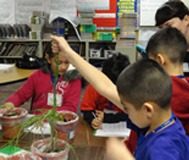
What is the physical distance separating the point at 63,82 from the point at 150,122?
3.34 feet

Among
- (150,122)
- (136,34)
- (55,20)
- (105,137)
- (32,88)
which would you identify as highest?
(55,20)

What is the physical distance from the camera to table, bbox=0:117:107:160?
881mm

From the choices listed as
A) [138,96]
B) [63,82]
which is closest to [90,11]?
[63,82]

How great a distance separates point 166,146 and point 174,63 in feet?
1.98

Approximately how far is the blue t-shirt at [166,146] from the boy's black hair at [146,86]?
0.08 m

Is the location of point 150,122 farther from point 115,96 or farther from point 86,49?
point 86,49

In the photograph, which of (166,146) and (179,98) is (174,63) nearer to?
(179,98)

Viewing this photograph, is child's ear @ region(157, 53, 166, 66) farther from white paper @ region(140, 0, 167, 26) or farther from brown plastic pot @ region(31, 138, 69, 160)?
white paper @ region(140, 0, 167, 26)

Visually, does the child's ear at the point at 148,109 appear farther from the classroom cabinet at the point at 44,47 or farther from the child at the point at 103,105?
the classroom cabinet at the point at 44,47

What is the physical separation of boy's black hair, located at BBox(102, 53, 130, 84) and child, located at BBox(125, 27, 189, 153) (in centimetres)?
38

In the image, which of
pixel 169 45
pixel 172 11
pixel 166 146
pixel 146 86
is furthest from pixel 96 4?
pixel 166 146

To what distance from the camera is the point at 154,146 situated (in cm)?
59

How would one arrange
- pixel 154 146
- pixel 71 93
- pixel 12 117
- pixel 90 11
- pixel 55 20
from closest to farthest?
pixel 154 146 < pixel 12 117 < pixel 71 93 < pixel 90 11 < pixel 55 20

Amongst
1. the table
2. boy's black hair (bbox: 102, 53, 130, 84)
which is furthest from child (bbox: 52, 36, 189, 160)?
boy's black hair (bbox: 102, 53, 130, 84)
